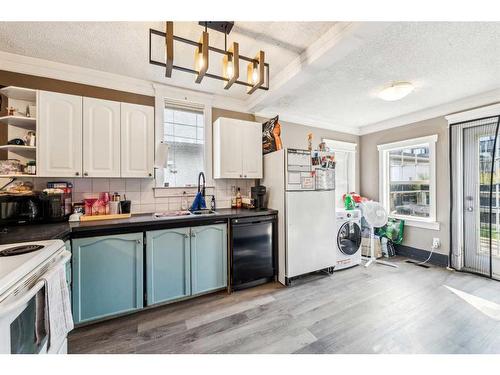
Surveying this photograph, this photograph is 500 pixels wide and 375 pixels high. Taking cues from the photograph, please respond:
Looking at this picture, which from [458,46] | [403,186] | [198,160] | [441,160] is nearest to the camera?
[458,46]

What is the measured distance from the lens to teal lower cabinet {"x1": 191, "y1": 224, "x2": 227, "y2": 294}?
2.21 meters

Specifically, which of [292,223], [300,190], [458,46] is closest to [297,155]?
[300,190]

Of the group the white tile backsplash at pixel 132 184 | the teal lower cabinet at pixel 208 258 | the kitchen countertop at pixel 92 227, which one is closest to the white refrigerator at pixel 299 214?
the kitchen countertop at pixel 92 227

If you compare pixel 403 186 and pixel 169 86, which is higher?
pixel 169 86

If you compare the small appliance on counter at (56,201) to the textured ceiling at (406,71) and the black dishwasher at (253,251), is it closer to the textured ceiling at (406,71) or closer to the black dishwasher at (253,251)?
the black dishwasher at (253,251)

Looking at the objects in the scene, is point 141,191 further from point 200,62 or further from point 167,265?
point 200,62

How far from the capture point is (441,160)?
10.6 ft

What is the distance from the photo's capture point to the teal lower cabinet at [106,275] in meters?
1.74

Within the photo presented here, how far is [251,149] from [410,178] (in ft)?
9.65

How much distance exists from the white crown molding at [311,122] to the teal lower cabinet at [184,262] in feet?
6.61

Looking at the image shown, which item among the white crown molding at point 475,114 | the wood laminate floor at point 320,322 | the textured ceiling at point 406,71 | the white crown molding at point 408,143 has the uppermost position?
the textured ceiling at point 406,71

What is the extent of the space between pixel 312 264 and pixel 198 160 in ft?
6.85
